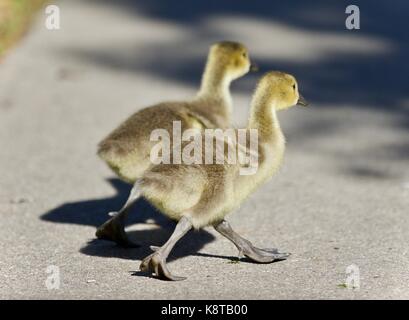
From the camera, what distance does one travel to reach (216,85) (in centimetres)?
692

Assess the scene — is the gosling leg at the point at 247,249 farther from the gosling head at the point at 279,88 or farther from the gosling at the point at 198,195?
the gosling head at the point at 279,88

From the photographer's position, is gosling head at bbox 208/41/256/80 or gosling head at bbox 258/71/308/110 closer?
gosling head at bbox 258/71/308/110

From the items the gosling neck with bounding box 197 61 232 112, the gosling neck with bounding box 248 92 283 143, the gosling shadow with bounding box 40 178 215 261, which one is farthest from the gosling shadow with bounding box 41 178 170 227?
the gosling neck with bounding box 248 92 283 143

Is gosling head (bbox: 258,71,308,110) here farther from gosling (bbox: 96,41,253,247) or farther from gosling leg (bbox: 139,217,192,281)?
gosling leg (bbox: 139,217,192,281)

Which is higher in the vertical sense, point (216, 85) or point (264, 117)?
point (216, 85)

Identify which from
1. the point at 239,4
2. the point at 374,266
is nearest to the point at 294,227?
the point at 374,266

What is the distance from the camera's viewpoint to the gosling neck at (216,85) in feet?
22.6

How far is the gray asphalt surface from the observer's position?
5.41 m

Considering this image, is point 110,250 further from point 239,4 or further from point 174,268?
point 239,4

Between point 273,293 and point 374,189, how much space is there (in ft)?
7.06

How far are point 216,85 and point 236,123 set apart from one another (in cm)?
151

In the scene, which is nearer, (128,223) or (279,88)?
(279,88)

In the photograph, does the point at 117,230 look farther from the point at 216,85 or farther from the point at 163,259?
the point at 216,85

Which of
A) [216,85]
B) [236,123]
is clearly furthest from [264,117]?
[236,123]
